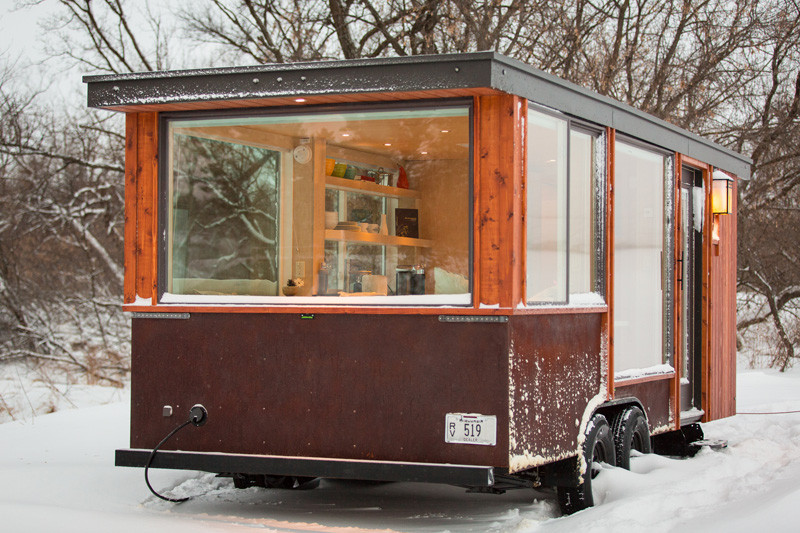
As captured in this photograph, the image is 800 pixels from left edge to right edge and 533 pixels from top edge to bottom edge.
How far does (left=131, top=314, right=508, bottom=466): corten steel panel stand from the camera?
5.31 m

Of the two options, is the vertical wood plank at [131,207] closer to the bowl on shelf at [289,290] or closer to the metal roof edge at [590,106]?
the bowl on shelf at [289,290]

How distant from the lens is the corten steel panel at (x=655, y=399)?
6.96 meters

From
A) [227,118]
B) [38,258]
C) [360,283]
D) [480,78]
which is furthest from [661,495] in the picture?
[38,258]

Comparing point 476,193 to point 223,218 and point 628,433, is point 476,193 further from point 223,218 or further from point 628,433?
point 628,433

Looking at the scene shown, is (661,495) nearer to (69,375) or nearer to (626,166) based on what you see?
(626,166)

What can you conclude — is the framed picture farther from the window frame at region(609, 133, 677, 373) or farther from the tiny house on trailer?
the window frame at region(609, 133, 677, 373)

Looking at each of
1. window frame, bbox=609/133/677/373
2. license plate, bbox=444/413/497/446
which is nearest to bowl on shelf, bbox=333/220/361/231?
license plate, bbox=444/413/497/446

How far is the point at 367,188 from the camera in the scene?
6293 mm

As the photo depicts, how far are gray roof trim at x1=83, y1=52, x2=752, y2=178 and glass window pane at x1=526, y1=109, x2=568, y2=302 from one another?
163mm

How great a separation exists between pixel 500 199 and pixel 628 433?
7.45 feet

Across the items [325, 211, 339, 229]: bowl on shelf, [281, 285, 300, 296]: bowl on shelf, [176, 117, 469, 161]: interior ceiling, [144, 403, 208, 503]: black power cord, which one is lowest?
[144, 403, 208, 503]: black power cord

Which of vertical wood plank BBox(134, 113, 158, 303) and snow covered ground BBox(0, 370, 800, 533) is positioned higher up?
vertical wood plank BBox(134, 113, 158, 303)

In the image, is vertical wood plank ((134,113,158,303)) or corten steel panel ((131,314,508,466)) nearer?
corten steel panel ((131,314,508,466))

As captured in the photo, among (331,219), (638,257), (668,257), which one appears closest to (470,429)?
(331,219)
